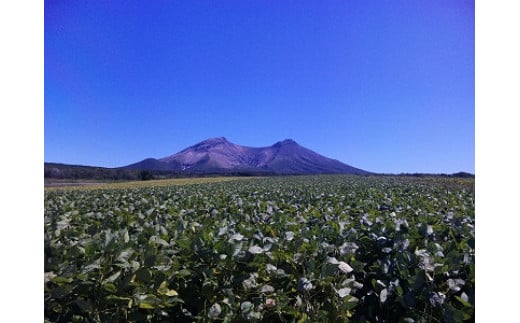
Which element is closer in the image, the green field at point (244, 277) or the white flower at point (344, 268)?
the green field at point (244, 277)

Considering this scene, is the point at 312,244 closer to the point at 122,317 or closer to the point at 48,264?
the point at 122,317

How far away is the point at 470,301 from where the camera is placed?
85.3 inches

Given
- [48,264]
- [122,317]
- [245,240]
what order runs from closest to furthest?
[48,264] → [122,317] → [245,240]

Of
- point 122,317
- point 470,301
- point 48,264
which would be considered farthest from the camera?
point 470,301

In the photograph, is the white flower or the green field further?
the white flower
